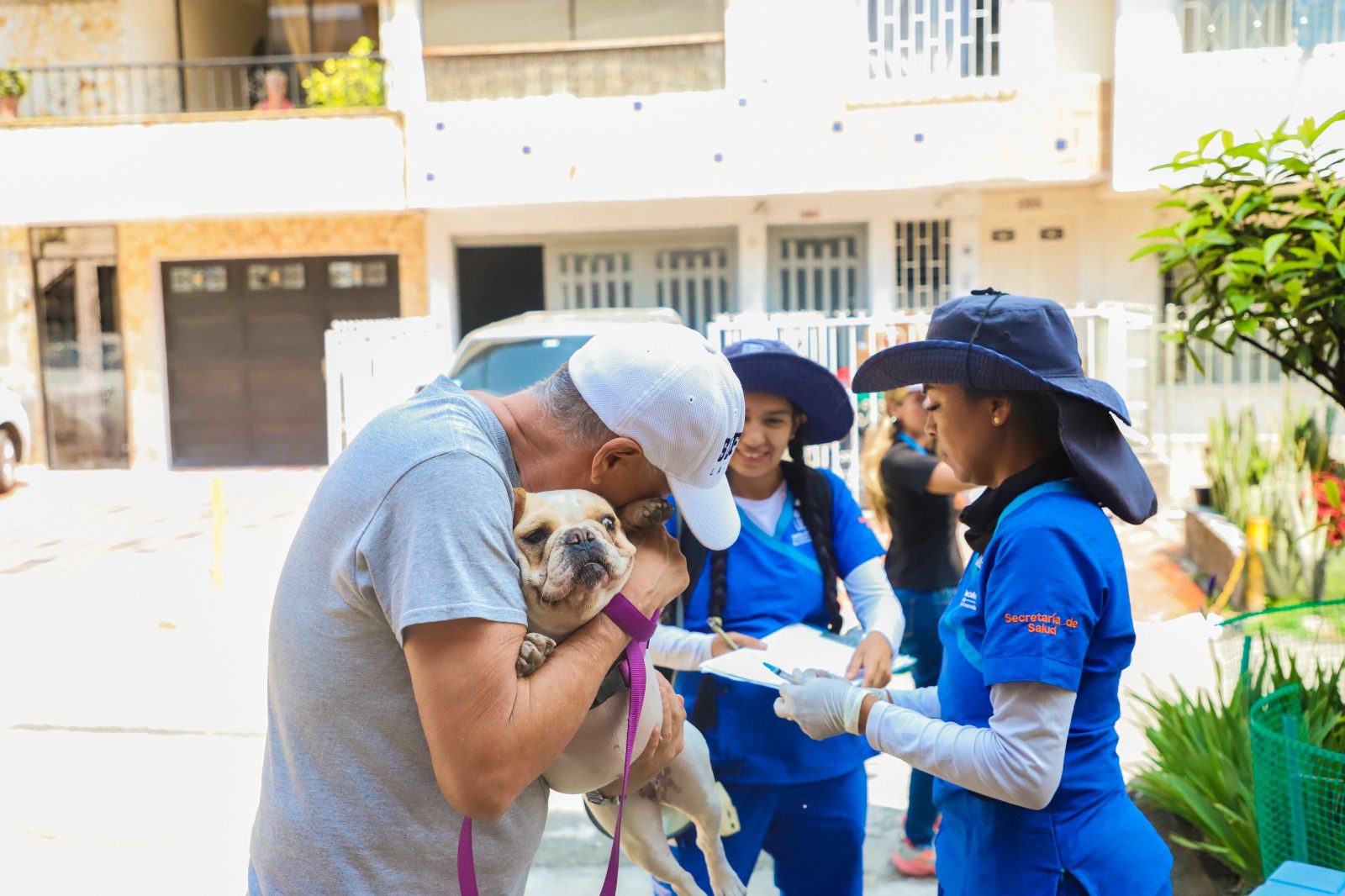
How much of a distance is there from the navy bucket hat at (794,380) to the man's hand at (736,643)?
0.74 meters

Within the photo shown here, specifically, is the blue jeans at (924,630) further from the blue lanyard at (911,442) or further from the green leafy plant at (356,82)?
the green leafy plant at (356,82)

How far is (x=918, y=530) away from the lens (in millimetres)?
4617

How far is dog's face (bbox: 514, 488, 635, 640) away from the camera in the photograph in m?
1.58

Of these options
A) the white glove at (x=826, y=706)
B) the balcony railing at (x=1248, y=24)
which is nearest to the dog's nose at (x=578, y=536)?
the white glove at (x=826, y=706)

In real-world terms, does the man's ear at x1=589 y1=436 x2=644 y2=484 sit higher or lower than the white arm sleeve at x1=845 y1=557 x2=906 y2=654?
higher

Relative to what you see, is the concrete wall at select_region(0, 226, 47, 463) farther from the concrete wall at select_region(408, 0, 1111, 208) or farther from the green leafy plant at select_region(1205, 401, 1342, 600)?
the green leafy plant at select_region(1205, 401, 1342, 600)

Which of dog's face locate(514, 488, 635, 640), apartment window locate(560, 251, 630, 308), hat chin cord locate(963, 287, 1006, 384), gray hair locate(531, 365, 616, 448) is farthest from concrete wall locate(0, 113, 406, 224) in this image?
dog's face locate(514, 488, 635, 640)

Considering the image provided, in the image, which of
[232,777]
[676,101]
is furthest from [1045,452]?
[676,101]

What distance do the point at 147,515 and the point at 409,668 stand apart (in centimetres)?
1241

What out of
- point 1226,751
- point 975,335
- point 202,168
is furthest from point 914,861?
point 202,168

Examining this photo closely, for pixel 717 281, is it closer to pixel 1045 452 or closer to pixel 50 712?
pixel 50 712

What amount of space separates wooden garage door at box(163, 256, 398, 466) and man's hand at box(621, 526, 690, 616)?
14719 millimetres

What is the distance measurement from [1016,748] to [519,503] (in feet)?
3.30

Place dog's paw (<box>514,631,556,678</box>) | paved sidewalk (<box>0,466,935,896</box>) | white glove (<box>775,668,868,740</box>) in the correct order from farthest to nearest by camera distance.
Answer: paved sidewalk (<box>0,466,935,896</box>) → white glove (<box>775,668,868,740</box>) → dog's paw (<box>514,631,556,678</box>)
